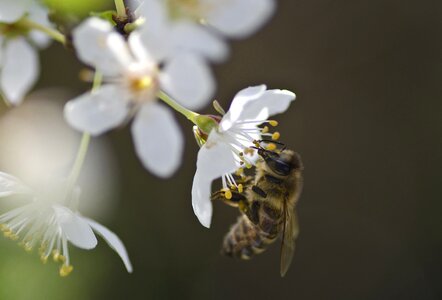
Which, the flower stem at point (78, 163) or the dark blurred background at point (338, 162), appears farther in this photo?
the dark blurred background at point (338, 162)

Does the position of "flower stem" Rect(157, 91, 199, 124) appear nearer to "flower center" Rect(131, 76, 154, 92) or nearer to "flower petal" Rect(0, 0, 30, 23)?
"flower center" Rect(131, 76, 154, 92)

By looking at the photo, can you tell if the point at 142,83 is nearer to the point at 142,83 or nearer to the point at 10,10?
the point at 142,83

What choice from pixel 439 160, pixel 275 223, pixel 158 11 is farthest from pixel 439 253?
pixel 158 11

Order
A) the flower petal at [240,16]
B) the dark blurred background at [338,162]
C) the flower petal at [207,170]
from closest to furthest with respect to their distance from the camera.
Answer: the flower petal at [240,16]
the flower petal at [207,170]
the dark blurred background at [338,162]

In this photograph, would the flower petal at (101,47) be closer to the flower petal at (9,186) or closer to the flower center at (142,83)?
the flower center at (142,83)

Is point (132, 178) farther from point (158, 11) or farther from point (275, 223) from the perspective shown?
point (158, 11)

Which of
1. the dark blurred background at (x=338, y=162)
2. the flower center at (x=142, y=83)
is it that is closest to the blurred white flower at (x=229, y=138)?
the flower center at (x=142, y=83)
